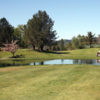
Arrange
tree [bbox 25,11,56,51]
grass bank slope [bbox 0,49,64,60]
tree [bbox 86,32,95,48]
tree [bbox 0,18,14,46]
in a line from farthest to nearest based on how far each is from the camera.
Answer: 1. tree [bbox 86,32,95,48]
2. tree [bbox 0,18,14,46]
3. tree [bbox 25,11,56,51]
4. grass bank slope [bbox 0,49,64,60]

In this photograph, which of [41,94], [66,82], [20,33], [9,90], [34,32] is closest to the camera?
[41,94]

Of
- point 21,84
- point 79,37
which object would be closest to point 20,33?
point 79,37

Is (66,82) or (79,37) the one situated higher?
(79,37)

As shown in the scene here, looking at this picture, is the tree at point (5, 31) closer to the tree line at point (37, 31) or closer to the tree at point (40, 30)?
the tree line at point (37, 31)

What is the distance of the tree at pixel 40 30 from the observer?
6719 cm

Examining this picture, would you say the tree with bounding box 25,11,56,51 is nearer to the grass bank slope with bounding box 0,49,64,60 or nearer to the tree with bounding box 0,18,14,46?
the grass bank slope with bounding box 0,49,64,60

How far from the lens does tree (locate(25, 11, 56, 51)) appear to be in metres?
67.2

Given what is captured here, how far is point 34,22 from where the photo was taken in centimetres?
6769

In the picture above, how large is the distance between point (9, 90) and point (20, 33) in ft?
339

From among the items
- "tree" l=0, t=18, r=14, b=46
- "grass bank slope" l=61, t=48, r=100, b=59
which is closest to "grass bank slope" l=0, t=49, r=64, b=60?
"grass bank slope" l=61, t=48, r=100, b=59

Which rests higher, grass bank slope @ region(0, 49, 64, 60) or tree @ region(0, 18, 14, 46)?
tree @ region(0, 18, 14, 46)

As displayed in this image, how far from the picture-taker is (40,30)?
69.0 m

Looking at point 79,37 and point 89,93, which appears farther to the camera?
point 79,37

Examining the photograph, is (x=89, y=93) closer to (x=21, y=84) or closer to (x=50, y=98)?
(x=50, y=98)
